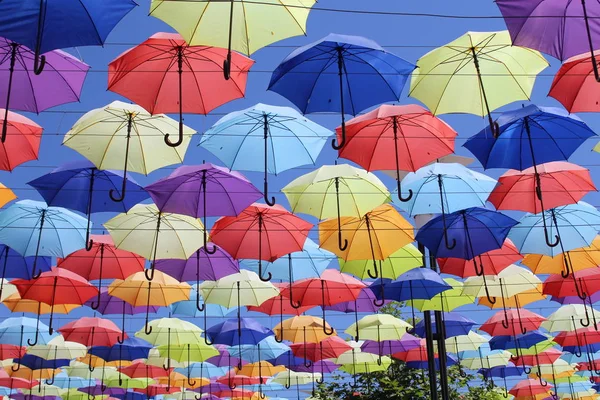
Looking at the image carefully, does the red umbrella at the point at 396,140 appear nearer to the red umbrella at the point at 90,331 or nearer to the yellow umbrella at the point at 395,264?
the yellow umbrella at the point at 395,264

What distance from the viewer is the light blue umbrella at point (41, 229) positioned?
9383mm

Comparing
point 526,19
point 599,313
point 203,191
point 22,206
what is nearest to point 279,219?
point 203,191

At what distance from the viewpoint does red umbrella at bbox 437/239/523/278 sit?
10.4 meters

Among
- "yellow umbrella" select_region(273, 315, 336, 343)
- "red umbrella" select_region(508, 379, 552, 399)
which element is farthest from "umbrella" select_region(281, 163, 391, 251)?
"red umbrella" select_region(508, 379, 552, 399)

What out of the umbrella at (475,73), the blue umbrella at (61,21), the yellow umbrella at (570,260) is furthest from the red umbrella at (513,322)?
the blue umbrella at (61,21)

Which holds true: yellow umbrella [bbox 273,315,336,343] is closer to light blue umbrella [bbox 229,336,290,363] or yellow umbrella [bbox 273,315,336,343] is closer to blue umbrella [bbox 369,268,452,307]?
light blue umbrella [bbox 229,336,290,363]

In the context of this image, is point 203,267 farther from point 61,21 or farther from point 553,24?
point 553,24

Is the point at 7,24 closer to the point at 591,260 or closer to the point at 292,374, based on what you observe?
the point at 591,260

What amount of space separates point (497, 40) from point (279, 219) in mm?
3980

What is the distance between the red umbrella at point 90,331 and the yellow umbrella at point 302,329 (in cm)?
321

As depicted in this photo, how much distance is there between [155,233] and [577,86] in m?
5.88

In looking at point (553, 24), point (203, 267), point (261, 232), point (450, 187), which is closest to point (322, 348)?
point (203, 267)

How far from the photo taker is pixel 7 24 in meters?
5.82

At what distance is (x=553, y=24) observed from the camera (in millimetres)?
6043
